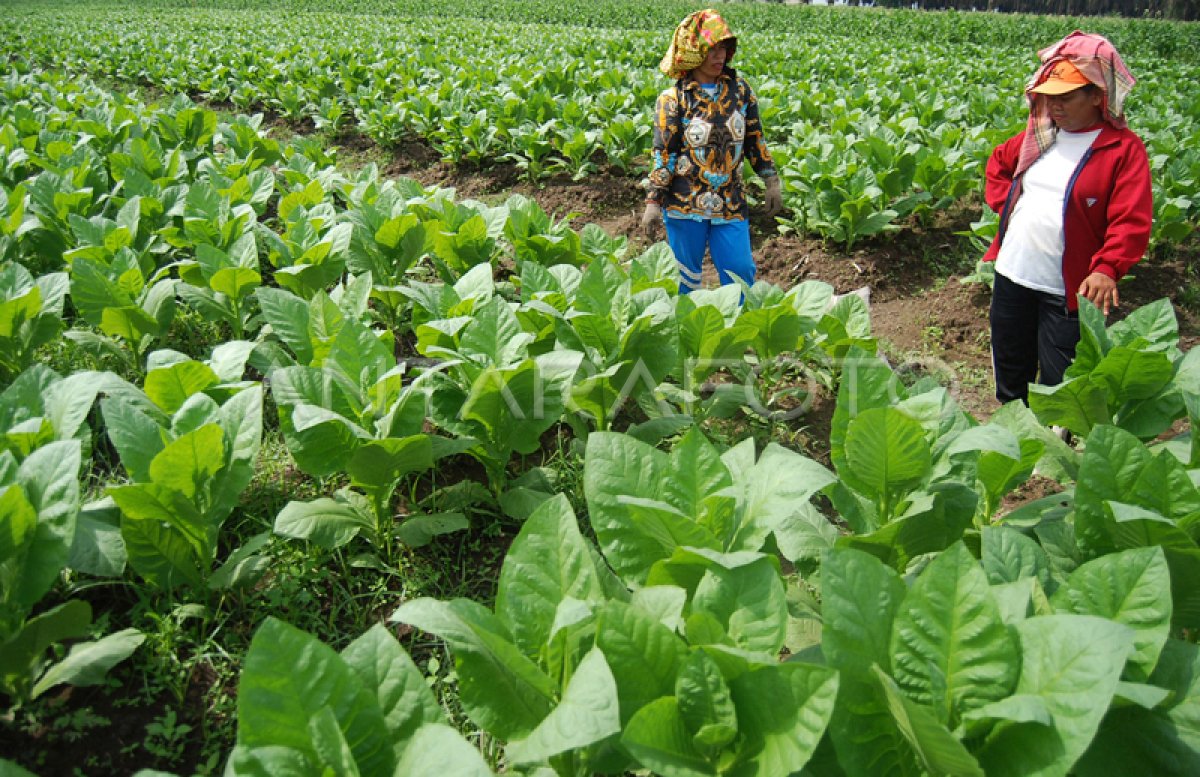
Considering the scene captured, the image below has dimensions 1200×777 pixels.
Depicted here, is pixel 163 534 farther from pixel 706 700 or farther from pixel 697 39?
pixel 697 39

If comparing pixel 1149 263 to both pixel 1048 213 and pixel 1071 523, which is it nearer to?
pixel 1048 213

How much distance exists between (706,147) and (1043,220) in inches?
71.6

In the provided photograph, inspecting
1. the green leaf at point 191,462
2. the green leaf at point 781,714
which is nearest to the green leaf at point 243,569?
the green leaf at point 191,462

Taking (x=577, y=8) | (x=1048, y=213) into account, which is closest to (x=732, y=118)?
(x=1048, y=213)

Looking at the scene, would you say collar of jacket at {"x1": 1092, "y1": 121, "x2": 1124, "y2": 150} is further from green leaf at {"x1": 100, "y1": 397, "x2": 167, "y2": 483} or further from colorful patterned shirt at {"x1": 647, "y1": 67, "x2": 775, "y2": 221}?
green leaf at {"x1": 100, "y1": 397, "x2": 167, "y2": 483}

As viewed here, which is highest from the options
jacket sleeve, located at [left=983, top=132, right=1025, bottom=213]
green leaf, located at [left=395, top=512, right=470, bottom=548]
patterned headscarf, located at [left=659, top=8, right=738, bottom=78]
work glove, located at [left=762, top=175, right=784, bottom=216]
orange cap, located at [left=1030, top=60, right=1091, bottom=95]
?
patterned headscarf, located at [left=659, top=8, right=738, bottom=78]

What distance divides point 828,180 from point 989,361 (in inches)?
75.4

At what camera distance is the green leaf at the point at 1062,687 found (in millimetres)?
1197

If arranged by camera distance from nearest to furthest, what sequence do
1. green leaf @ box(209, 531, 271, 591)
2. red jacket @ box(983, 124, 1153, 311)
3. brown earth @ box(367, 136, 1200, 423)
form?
1. green leaf @ box(209, 531, 271, 591)
2. red jacket @ box(983, 124, 1153, 311)
3. brown earth @ box(367, 136, 1200, 423)

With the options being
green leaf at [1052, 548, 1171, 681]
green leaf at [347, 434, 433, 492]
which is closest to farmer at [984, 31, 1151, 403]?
green leaf at [1052, 548, 1171, 681]

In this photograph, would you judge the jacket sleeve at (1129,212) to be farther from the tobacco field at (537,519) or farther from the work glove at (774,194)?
the work glove at (774,194)

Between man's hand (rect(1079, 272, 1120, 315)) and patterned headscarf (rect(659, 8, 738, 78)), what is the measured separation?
6.95 ft

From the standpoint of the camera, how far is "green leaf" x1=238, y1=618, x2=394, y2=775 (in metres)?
1.26

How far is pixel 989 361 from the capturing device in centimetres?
518
